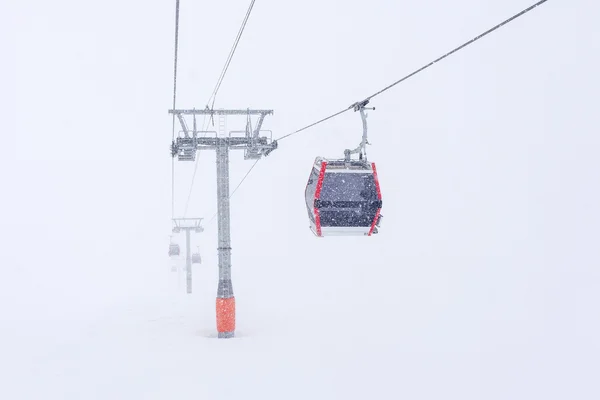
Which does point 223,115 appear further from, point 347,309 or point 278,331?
point 347,309

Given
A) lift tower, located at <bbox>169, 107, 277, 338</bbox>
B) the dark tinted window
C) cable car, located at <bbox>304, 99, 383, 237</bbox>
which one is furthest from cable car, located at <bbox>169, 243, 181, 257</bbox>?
the dark tinted window

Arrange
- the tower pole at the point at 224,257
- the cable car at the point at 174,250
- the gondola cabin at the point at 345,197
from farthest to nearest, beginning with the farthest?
the cable car at the point at 174,250 → the tower pole at the point at 224,257 → the gondola cabin at the point at 345,197

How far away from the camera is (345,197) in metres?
8.66

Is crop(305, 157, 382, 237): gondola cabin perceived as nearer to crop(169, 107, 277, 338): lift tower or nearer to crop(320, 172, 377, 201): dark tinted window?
crop(320, 172, 377, 201): dark tinted window

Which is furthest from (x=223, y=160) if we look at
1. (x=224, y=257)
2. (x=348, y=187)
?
(x=348, y=187)

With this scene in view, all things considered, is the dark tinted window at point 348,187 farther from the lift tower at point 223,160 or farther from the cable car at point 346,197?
the lift tower at point 223,160

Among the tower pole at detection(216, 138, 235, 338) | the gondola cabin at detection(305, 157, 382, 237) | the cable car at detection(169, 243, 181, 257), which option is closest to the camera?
the gondola cabin at detection(305, 157, 382, 237)

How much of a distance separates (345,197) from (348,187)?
19cm

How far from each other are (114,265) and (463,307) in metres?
60.7

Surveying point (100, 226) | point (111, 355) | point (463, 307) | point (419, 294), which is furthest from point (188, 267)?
point (100, 226)

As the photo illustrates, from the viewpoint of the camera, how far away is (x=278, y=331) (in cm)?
1614

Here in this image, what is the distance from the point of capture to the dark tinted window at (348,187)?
865 centimetres

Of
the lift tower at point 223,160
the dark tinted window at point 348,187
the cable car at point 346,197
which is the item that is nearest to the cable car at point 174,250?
the lift tower at point 223,160

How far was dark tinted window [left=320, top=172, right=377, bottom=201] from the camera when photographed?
28.4 feet
